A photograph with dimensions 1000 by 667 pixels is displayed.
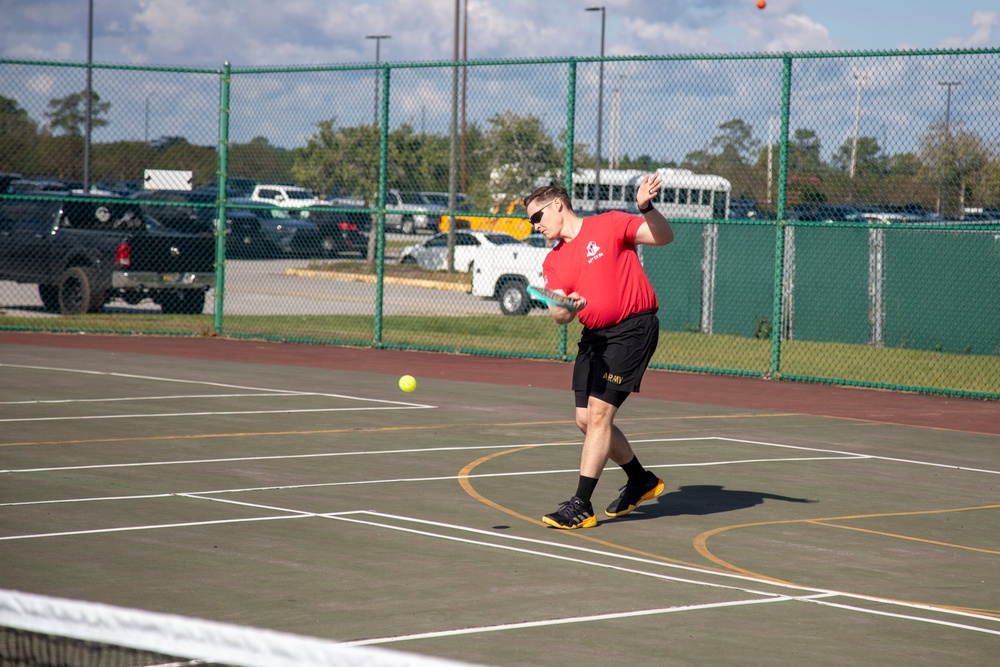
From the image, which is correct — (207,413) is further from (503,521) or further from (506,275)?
(506,275)

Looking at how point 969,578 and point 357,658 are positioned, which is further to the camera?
point 969,578

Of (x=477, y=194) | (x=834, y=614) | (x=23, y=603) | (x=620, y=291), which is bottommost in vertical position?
(x=834, y=614)

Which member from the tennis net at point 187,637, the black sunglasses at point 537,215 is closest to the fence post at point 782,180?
the black sunglasses at point 537,215

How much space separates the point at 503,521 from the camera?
759 centimetres

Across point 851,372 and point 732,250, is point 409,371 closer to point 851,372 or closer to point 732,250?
point 851,372

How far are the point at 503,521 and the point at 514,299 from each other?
52.1ft

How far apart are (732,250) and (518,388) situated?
737 centimetres

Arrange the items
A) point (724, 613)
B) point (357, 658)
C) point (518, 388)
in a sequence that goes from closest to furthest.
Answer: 1. point (357, 658)
2. point (724, 613)
3. point (518, 388)

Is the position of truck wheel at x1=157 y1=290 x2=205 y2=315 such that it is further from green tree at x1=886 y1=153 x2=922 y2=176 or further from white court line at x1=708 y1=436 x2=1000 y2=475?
white court line at x1=708 y1=436 x2=1000 y2=475

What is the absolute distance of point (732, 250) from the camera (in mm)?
20688

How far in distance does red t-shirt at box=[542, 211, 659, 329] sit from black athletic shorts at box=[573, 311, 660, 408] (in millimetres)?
55

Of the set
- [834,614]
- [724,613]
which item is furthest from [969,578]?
[724,613]

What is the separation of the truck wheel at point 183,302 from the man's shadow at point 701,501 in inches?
580

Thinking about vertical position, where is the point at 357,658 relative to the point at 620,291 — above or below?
below
